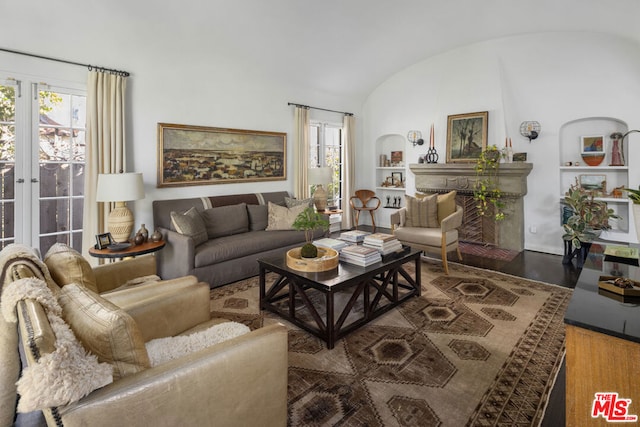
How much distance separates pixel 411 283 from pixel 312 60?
13.0 feet

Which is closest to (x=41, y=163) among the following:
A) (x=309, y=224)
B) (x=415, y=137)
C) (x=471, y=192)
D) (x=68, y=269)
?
(x=68, y=269)

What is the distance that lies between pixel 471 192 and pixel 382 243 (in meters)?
3.38

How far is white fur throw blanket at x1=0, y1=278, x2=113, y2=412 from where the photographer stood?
2.97 ft

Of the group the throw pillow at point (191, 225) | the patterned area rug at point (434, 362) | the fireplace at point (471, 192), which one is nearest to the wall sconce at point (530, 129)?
the fireplace at point (471, 192)

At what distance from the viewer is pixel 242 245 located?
403cm

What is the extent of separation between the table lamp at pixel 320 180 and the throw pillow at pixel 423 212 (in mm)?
1531

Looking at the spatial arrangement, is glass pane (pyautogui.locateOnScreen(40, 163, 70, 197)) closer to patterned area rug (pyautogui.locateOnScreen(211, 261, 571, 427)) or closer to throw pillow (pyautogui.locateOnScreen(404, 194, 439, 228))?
patterned area rug (pyautogui.locateOnScreen(211, 261, 571, 427))

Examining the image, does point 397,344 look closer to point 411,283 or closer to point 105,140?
point 411,283

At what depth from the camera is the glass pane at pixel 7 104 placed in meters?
3.37

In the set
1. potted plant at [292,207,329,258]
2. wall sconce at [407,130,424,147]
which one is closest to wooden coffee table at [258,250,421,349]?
potted plant at [292,207,329,258]

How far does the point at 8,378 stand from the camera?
3.94ft

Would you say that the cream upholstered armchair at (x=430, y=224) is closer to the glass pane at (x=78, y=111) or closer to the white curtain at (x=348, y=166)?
the white curtain at (x=348, y=166)

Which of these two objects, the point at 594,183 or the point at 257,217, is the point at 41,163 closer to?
the point at 257,217

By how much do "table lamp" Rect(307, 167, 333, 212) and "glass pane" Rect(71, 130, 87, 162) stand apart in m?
3.12
